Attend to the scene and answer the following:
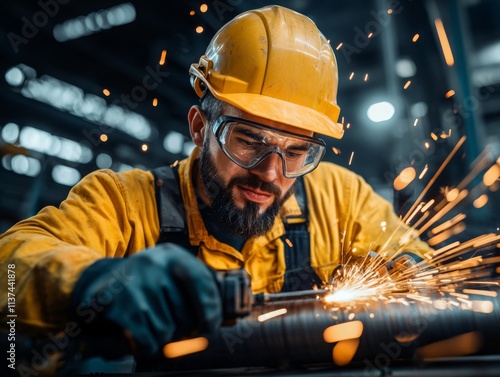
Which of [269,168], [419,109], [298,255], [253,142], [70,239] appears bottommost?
[298,255]

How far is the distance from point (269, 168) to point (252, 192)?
6.5 inches

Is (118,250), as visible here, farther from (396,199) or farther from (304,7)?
(304,7)

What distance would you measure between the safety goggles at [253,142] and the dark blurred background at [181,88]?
98 centimetres

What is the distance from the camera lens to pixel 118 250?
1941 mm

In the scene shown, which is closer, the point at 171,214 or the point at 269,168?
the point at 269,168

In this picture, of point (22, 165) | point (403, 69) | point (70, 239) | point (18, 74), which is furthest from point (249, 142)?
point (22, 165)

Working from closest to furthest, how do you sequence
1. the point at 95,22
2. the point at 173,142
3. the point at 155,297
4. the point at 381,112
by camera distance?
the point at 155,297 < the point at 95,22 < the point at 381,112 < the point at 173,142

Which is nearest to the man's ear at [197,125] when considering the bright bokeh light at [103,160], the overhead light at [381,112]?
the overhead light at [381,112]

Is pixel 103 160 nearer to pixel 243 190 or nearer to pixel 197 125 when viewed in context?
pixel 197 125

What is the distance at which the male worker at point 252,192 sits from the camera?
69.7 inches

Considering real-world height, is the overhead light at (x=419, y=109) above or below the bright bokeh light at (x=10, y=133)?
below

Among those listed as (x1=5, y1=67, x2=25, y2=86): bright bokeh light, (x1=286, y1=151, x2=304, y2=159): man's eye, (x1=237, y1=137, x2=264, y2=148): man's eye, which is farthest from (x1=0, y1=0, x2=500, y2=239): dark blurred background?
(x1=237, y1=137, x2=264, y2=148): man's eye

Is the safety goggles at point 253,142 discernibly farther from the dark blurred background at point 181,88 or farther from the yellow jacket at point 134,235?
the dark blurred background at point 181,88

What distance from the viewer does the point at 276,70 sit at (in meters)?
1.84
